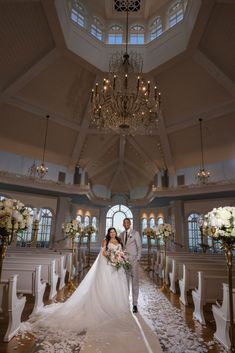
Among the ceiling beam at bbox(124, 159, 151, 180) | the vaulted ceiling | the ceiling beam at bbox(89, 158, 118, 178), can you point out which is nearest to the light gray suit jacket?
the vaulted ceiling

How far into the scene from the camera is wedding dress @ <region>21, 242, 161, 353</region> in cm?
362

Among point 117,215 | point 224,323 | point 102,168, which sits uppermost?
point 102,168

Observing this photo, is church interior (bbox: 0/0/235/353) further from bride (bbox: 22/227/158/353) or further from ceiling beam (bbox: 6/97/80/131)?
bride (bbox: 22/227/158/353)

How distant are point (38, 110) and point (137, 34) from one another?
773 centimetres

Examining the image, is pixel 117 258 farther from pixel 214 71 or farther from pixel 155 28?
pixel 155 28

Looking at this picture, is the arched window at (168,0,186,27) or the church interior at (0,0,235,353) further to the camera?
the arched window at (168,0,186,27)

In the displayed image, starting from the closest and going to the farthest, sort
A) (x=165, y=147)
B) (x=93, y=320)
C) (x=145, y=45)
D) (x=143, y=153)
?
(x=93, y=320) < (x=145, y=45) < (x=165, y=147) < (x=143, y=153)

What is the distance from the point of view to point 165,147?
1712 centimetres

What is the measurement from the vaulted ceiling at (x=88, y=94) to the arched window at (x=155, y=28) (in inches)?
36.6

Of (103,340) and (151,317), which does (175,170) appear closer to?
(151,317)

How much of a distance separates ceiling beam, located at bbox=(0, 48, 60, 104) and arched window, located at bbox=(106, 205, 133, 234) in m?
15.0

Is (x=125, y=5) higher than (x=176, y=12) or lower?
higher

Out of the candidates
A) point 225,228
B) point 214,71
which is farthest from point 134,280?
point 214,71

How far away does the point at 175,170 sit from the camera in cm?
1853
